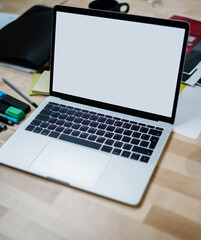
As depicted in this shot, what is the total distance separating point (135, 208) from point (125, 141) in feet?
0.58

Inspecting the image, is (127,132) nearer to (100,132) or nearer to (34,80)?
(100,132)

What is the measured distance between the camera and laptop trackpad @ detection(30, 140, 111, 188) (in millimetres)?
743

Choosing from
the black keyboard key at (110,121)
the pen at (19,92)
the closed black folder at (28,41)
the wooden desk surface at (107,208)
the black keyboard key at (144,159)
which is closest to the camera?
the wooden desk surface at (107,208)

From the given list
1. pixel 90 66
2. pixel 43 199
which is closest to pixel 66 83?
pixel 90 66

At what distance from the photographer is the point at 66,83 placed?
94 centimetres

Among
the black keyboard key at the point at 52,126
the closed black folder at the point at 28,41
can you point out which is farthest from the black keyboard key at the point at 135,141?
the closed black folder at the point at 28,41

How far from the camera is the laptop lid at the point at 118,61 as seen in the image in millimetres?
812

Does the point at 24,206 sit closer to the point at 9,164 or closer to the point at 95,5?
the point at 9,164

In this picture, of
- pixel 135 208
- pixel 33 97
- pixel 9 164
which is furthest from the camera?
pixel 33 97

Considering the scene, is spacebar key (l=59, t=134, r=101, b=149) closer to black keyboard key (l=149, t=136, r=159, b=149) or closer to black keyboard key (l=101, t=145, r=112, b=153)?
black keyboard key (l=101, t=145, r=112, b=153)

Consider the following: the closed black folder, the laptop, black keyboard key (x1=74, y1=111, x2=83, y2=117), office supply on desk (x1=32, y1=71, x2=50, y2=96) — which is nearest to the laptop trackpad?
the laptop

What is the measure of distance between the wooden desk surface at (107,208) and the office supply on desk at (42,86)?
0.29m

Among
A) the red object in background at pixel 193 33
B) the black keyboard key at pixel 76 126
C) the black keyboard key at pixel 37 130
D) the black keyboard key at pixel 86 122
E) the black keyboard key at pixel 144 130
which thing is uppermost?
the red object in background at pixel 193 33

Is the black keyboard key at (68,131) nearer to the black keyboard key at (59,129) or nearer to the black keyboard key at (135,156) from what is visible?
the black keyboard key at (59,129)
